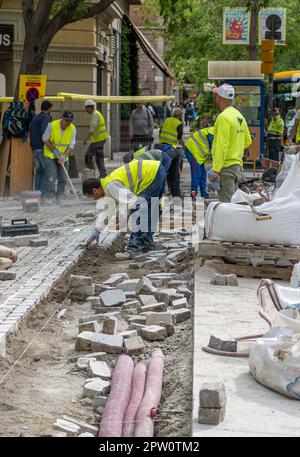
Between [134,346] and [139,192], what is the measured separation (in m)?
4.69

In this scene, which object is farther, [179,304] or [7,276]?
[7,276]

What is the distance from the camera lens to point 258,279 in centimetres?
988

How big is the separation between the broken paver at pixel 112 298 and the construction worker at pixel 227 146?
280cm

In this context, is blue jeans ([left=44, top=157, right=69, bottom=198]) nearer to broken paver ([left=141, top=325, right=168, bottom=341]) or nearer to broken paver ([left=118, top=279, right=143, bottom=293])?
broken paver ([left=118, top=279, right=143, bottom=293])

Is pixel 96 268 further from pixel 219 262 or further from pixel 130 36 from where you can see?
pixel 130 36

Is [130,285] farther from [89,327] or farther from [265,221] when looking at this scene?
[89,327]

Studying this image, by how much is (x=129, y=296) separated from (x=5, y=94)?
1542 cm

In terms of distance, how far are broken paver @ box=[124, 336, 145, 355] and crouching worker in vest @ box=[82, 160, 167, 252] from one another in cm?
348

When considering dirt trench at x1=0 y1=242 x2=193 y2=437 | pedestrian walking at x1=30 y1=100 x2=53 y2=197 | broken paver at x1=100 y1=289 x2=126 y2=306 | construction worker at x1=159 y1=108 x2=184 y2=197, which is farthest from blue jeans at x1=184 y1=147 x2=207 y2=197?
broken paver at x1=100 y1=289 x2=126 y2=306

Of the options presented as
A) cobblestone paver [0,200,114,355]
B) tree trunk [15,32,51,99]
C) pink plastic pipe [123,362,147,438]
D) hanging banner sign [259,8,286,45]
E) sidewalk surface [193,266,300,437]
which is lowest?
cobblestone paver [0,200,114,355]

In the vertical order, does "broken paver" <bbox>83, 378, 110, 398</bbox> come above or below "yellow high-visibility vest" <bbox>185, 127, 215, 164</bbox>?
below

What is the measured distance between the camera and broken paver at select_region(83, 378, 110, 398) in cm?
646

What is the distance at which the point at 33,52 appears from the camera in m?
18.9

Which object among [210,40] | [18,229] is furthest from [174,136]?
[210,40]
